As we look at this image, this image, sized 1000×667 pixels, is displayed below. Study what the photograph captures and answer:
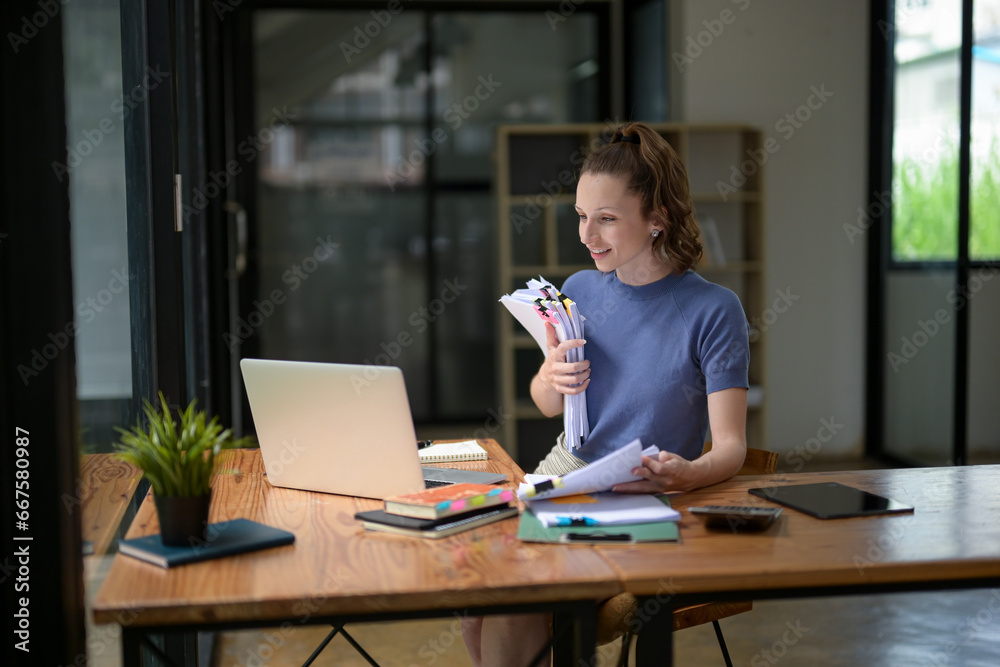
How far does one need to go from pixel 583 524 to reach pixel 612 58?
5.12 m

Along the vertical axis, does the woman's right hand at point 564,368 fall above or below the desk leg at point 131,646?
above

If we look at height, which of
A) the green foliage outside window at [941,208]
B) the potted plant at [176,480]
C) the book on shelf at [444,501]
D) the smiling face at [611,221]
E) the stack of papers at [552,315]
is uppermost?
the green foliage outside window at [941,208]

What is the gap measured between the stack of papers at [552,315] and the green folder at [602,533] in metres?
0.50

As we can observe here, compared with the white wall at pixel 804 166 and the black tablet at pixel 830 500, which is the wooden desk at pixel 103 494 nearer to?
the black tablet at pixel 830 500

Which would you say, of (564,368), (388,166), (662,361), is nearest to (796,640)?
(662,361)

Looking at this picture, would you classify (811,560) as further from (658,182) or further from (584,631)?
(658,182)

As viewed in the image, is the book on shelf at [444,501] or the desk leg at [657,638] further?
the book on shelf at [444,501]

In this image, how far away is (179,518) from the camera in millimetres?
1407

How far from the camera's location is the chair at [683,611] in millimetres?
1805

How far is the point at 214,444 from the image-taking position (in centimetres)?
144

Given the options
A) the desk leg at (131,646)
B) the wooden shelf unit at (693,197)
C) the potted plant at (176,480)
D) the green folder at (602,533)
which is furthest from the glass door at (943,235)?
the desk leg at (131,646)

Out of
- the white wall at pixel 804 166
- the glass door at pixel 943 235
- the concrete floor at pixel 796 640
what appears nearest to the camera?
the concrete floor at pixel 796 640

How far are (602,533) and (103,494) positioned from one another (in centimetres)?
88

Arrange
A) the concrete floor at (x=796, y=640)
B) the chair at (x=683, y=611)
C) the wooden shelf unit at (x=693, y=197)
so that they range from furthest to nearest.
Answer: the wooden shelf unit at (x=693, y=197) → the concrete floor at (x=796, y=640) → the chair at (x=683, y=611)
